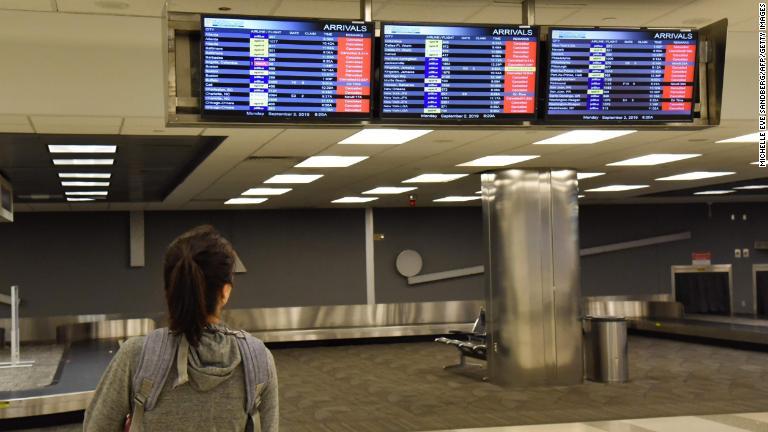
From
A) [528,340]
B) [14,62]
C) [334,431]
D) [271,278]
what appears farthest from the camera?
[271,278]

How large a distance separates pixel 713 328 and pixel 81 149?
1307cm

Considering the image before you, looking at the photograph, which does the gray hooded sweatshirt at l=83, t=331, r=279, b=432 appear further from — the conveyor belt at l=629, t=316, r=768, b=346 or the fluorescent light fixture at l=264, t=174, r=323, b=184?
the conveyor belt at l=629, t=316, r=768, b=346

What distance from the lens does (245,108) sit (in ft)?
16.8

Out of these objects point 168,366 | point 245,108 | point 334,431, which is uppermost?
point 245,108

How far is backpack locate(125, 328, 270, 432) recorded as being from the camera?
7.01 feet

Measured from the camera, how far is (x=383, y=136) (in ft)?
28.3

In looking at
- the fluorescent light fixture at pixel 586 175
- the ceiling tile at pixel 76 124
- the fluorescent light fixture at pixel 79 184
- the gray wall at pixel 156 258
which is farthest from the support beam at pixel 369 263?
the ceiling tile at pixel 76 124

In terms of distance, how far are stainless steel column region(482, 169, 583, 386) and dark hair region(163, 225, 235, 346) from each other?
33.8 ft

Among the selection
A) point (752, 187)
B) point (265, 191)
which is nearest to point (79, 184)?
point (265, 191)

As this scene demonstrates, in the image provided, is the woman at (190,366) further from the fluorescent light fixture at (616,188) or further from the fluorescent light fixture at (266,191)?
the fluorescent light fixture at (616,188)

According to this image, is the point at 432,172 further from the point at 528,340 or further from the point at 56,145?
the point at 56,145

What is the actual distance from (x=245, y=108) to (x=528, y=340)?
8.00 m

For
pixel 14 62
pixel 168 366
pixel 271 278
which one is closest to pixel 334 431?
pixel 14 62

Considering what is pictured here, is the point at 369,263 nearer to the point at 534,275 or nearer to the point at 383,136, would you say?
the point at 534,275
